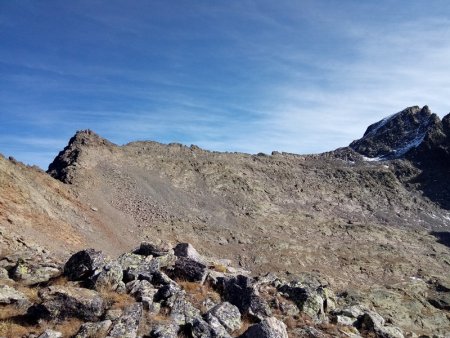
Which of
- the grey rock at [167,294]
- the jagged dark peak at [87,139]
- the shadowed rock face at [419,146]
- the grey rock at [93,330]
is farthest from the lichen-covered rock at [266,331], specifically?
the shadowed rock face at [419,146]

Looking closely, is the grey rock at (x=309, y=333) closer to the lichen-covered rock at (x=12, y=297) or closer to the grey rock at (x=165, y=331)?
the grey rock at (x=165, y=331)

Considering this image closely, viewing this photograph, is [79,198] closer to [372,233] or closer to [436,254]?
[372,233]

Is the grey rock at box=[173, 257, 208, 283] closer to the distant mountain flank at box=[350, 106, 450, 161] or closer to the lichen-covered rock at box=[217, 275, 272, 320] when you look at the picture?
the lichen-covered rock at box=[217, 275, 272, 320]

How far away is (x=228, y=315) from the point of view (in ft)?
52.9

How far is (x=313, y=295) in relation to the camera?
20.4 metres

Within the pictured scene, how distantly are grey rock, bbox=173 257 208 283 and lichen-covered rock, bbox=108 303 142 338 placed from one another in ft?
14.8

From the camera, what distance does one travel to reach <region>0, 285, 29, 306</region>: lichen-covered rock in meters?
15.1

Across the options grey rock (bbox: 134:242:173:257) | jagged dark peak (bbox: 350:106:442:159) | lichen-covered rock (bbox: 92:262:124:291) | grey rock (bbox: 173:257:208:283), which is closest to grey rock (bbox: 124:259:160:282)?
lichen-covered rock (bbox: 92:262:124:291)

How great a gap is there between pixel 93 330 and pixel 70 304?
1.56 meters

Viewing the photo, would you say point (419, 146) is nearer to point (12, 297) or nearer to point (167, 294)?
point (167, 294)

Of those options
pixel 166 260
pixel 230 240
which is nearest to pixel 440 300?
pixel 230 240

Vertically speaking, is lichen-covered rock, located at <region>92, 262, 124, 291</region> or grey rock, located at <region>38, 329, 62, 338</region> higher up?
lichen-covered rock, located at <region>92, 262, 124, 291</region>

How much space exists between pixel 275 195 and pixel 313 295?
5656 cm

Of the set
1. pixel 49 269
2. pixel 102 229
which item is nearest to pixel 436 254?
pixel 102 229
